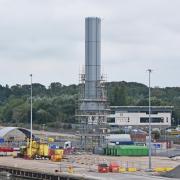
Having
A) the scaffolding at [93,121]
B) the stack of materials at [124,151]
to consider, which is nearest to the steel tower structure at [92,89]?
the scaffolding at [93,121]

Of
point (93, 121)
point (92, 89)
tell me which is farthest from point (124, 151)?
point (92, 89)

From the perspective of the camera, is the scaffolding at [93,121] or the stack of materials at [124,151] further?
the scaffolding at [93,121]

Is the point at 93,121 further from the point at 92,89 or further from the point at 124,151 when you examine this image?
the point at 124,151

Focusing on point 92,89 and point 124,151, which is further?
point 92,89

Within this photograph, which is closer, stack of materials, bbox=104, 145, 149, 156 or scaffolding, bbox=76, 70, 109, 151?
stack of materials, bbox=104, 145, 149, 156

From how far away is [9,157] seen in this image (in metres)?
93.5

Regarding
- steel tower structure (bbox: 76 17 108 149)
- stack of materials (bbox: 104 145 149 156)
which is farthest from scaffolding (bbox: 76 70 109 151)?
stack of materials (bbox: 104 145 149 156)

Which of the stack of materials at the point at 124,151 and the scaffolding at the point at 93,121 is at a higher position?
the scaffolding at the point at 93,121

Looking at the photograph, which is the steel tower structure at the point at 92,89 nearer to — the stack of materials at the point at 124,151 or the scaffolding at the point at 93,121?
the scaffolding at the point at 93,121

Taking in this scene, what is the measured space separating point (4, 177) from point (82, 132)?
94.6ft

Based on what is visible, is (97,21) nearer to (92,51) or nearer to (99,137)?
(92,51)

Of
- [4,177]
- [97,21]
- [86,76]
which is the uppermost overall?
[97,21]

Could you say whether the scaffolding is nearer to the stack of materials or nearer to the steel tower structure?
the steel tower structure

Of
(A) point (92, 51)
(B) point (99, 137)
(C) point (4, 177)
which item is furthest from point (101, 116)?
(C) point (4, 177)
